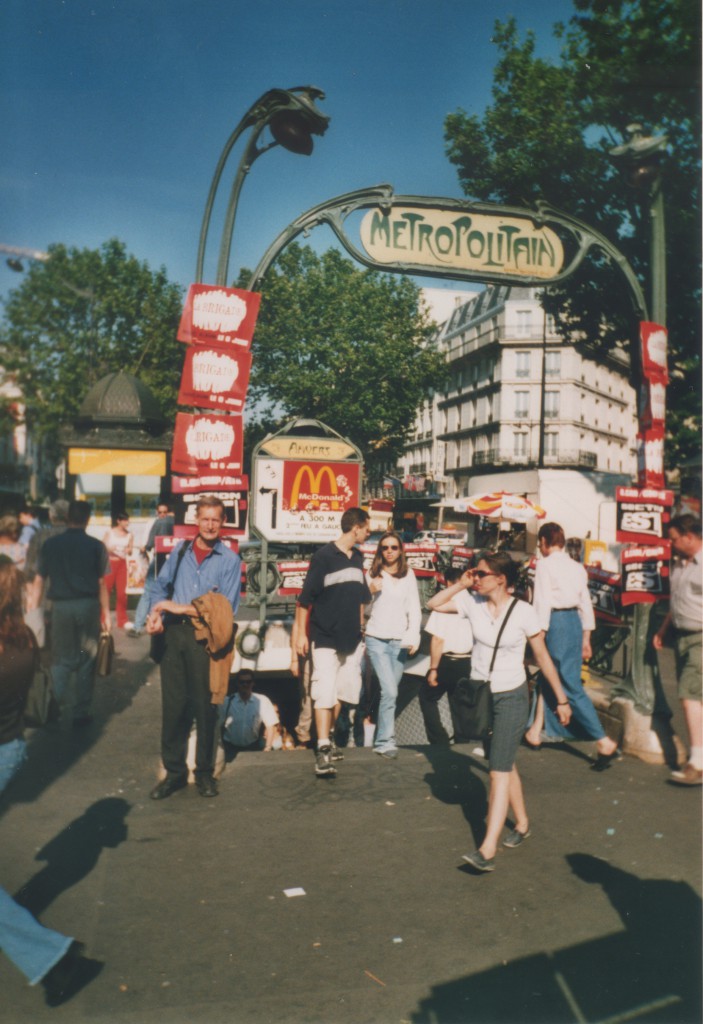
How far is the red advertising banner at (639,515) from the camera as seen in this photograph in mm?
6941

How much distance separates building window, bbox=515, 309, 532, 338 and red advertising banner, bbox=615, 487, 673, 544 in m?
58.7

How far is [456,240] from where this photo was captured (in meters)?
7.04

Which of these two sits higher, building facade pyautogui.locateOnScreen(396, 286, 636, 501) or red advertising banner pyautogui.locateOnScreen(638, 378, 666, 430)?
building facade pyautogui.locateOnScreen(396, 286, 636, 501)

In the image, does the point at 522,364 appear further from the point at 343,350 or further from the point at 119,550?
the point at 119,550

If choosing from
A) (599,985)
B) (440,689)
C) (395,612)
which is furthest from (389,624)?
(599,985)

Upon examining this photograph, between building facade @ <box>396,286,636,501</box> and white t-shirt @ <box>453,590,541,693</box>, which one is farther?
building facade @ <box>396,286,636,501</box>

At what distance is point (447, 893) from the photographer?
4352 millimetres

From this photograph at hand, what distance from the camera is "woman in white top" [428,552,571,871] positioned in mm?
4672

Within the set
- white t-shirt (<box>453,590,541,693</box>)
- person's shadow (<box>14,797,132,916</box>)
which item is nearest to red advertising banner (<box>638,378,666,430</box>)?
white t-shirt (<box>453,590,541,693</box>)

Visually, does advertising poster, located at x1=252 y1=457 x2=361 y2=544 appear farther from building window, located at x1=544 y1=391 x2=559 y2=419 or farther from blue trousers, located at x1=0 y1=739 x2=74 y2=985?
building window, located at x1=544 y1=391 x2=559 y2=419

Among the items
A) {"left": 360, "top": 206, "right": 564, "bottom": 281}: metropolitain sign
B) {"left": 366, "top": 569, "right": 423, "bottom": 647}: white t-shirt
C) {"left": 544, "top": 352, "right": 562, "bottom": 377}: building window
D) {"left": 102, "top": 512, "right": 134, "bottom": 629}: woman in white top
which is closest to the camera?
{"left": 366, "top": 569, "right": 423, "bottom": 647}: white t-shirt

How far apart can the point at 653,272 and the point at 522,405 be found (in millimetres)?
57070

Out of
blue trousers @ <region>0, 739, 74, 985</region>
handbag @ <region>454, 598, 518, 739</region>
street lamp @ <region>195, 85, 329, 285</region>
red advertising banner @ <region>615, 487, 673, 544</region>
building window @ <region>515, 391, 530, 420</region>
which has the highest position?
building window @ <region>515, 391, 530, 420</region>

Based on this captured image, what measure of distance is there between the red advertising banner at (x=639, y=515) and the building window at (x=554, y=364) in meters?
57.2
